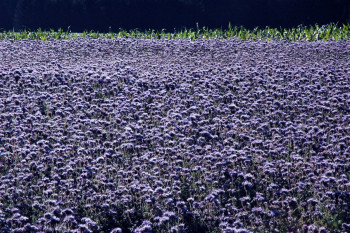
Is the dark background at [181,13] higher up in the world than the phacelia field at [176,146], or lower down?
higher up

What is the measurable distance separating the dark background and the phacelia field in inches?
285

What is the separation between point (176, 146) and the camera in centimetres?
696

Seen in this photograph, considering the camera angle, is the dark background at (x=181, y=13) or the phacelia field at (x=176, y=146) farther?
the dark background at (x=181, y=13)

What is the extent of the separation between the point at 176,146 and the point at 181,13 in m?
12.9

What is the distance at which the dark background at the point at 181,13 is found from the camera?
1866cm

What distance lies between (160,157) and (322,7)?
45.6 feet

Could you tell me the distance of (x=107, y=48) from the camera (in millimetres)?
14078

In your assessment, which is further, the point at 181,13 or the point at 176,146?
the point at 181,13

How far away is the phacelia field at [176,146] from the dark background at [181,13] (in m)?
7.24

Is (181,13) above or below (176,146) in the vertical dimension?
above

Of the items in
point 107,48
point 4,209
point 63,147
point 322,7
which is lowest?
point 4,209

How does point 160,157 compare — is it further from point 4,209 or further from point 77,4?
point 77,4

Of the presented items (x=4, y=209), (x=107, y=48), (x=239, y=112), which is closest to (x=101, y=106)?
(x=239, y=112)

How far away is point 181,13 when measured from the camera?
19.1 metres
